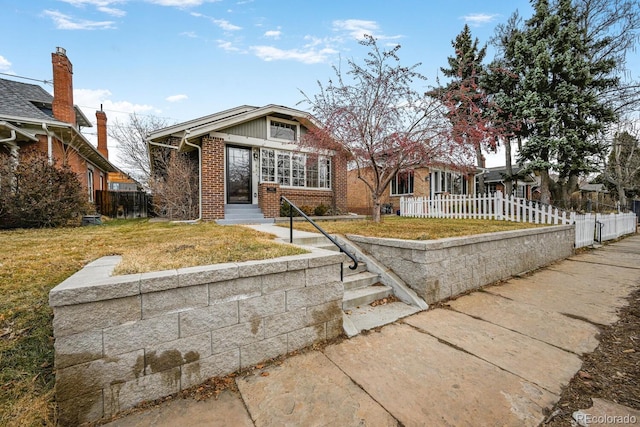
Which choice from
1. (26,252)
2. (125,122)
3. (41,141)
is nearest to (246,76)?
(41,141)

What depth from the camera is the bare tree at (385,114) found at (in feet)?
22.2

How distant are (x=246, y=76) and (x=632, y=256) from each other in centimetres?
1436

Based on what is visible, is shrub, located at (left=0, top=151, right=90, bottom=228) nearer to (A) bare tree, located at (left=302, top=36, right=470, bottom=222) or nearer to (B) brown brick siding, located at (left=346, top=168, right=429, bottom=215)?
(A) bare tree, located at (left=302, top=36, right=470, bottom=222)

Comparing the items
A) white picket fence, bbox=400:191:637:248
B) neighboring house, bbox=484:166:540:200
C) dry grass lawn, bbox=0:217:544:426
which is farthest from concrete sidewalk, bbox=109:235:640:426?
neighboring house, bbox=484:166:540:200

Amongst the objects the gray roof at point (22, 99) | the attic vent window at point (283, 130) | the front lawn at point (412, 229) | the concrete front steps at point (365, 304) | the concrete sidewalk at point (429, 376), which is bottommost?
the concrete sidewalk at point (429, 376)

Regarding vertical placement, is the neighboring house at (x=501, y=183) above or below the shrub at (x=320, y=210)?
above

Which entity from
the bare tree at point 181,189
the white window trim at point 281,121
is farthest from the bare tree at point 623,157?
the bare tree at point 181,189

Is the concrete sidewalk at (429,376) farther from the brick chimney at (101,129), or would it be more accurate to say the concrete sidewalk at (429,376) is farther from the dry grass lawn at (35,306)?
the brick chimney at (101,129)

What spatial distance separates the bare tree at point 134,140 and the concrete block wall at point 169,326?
83.6ft

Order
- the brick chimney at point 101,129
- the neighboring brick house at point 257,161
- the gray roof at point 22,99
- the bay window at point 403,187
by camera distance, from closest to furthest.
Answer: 1. the neighboring brick house at point 257,161
2. the gray roof at point 22,99
3. the brick chimney at point 101,129
4. the bay window at point 403,187

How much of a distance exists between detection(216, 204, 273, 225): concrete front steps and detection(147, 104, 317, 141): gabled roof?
A: 2701 millimetres

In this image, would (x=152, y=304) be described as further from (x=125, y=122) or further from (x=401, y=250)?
(x=125, y=122)

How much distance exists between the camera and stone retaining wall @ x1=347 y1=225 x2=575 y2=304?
380cm

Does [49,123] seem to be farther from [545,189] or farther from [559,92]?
[545,189]
